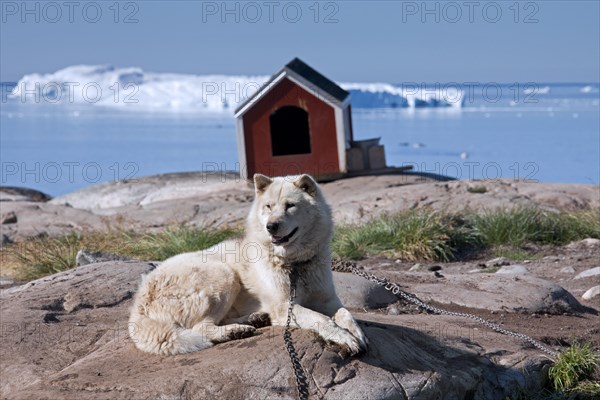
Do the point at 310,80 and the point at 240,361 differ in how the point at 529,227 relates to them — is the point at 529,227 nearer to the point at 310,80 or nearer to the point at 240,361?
the point at 310,80

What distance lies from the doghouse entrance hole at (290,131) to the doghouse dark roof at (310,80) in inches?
36.1

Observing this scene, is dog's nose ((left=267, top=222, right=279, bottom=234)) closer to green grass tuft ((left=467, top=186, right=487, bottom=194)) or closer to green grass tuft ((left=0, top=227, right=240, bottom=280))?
green grass tuft ((left=0, top=227, right=240, bottom=280))

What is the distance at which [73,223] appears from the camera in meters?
14.6

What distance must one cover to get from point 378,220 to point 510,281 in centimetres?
379

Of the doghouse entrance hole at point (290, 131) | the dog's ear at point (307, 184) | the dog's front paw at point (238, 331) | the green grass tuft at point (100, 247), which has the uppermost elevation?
the doghouse entrance hole at point (290, 131)

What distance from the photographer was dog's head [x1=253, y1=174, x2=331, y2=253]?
18.5 feet

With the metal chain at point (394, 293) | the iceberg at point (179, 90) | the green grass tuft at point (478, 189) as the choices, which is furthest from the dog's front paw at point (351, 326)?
the iceberg at point (179, 90)

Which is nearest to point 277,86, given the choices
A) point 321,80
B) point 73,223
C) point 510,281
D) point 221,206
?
point 321,80

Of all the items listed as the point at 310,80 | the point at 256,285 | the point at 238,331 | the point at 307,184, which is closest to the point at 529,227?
the point at 310,80

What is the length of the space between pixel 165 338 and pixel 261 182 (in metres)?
1.23

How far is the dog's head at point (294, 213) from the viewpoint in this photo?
5.64 metres

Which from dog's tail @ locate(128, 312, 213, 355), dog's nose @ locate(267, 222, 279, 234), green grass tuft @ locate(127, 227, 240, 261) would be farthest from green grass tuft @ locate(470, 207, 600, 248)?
dog's tail @ locate(128, 312, 213, 355)

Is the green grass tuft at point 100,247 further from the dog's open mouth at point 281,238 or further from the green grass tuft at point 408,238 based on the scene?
the dog's open mouth at point 281,238

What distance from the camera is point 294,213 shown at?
5.68 meters
